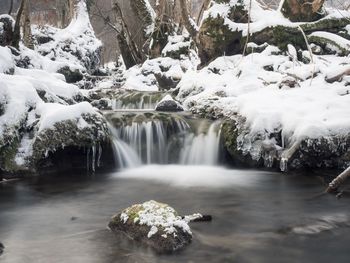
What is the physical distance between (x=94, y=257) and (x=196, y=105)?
7271 millimetres

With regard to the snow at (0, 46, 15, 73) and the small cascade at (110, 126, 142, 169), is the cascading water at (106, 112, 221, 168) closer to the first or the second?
the small cascade at (110, 126, 142, 169)

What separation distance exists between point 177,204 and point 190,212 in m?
0.50

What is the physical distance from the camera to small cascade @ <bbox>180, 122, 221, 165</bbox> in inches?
368

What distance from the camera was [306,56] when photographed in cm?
1264

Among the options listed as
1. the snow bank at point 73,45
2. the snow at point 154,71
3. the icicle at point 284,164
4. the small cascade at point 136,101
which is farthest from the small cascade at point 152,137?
the snow bank at point 73,45

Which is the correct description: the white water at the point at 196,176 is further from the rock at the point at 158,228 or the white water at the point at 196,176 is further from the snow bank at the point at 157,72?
the snow bank at the point at 157,72

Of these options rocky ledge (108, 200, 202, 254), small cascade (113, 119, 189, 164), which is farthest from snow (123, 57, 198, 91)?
rocky ledge (108, 200, 202, 254)

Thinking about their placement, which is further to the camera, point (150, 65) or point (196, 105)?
point (150, 65)

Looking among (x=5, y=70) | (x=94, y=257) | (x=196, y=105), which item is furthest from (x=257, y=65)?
(x=94, y=257)

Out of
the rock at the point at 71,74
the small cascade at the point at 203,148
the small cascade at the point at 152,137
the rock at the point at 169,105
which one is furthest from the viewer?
the rock at the point at 71,74

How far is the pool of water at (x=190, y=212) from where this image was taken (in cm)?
460

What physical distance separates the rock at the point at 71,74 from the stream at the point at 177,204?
6.20 metres

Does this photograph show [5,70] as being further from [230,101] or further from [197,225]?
[197,225]

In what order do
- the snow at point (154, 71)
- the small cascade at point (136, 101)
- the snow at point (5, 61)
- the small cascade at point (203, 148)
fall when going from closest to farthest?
1. the small cascade at point (203, 148)
2. the snow at point (5, 61)
3. the small cascade at point (136, 101)
4. the snow at point (154, 71)
